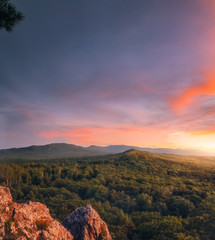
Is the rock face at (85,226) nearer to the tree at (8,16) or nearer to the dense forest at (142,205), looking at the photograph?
the dense forest at (142,205)

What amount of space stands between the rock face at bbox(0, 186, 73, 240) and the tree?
10508 mm

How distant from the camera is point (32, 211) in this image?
7.93 metres

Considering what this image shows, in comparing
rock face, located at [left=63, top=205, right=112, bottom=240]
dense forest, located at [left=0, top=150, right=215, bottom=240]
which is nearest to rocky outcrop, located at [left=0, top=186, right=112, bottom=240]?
rock face, located at [left=63, top=205, right=112, bottom=240]

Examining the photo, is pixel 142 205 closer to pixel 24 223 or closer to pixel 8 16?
pixel 24 223

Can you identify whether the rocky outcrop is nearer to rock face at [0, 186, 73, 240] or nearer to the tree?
rock face at [0, 186, 73, 240]

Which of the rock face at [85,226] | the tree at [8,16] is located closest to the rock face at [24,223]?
the rock face at [85,226]

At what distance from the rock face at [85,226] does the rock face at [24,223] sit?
6.79ft

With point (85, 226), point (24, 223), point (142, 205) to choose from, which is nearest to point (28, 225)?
point (24, 223)

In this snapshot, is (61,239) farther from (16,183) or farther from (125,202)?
(16,183)

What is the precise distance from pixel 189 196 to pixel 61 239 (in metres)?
40.2

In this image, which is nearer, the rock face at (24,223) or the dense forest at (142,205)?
the rock face at (24,223)

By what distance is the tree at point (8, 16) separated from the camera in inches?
369

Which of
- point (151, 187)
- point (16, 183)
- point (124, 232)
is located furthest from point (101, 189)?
point (16, 183)

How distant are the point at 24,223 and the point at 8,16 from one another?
12683 mm
